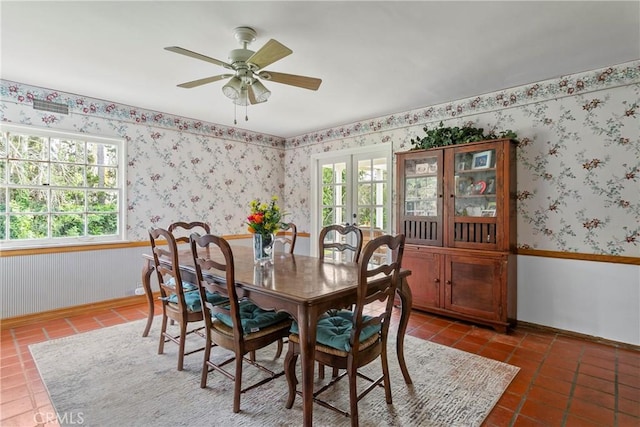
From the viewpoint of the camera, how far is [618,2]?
76.9 inches

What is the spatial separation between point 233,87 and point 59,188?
2618 millimetres

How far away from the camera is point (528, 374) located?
2.35 meters

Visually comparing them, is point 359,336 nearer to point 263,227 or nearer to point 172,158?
point 263,227

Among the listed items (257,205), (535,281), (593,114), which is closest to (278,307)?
(257,205)

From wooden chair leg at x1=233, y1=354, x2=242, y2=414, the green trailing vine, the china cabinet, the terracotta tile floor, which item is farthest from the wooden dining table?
the green trailing vine

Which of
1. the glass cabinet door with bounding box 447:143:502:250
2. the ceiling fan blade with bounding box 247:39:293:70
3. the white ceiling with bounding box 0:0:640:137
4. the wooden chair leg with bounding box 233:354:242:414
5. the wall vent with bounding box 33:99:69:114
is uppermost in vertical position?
the white ceiling with bounding box 0:0:640:137

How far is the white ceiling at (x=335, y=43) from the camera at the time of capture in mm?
2033

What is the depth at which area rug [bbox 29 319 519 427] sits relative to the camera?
1.84 m

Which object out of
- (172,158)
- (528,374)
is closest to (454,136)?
(528,374)

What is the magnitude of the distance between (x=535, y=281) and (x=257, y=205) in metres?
2.78

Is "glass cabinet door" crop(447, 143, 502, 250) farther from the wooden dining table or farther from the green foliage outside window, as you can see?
the green foliage outside window

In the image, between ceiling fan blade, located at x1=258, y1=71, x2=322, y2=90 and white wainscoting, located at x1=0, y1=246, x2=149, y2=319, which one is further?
white wainscoting, located at x1=0, y1=246, x2=149, y2=319

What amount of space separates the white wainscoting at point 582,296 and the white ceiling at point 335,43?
5.81ft

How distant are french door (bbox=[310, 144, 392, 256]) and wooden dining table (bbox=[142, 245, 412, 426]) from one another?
82.2 inches
